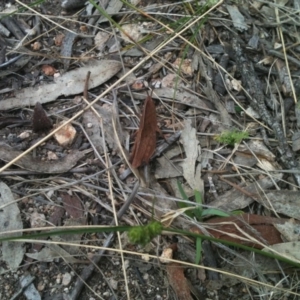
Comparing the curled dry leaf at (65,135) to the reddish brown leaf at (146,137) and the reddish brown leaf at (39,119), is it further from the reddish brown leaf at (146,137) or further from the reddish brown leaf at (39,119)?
the reddish brown leaf at (146,137)

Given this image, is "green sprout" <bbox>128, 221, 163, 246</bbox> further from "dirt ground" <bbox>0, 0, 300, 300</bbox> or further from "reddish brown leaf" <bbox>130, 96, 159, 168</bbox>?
"reddish brown leaf" <bbox>130, 96, 159, 168</bbox>

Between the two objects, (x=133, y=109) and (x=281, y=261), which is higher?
(x=133, y=109)

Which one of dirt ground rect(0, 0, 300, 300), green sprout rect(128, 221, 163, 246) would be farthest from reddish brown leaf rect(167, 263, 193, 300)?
green sprout rect(128, 221, 163, 246)

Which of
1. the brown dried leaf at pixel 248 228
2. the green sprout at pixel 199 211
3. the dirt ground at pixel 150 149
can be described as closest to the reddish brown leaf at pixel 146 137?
the dirt ground at pixel 150 149

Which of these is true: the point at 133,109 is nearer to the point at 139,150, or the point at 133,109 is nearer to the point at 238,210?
the point at 139,150

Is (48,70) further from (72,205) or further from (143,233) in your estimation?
(143,233)

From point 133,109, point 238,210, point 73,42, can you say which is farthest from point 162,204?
point 73,42

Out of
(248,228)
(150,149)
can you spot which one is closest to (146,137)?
(150,149)
